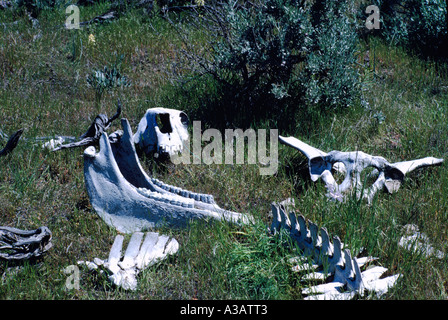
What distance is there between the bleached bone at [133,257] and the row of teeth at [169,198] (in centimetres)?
31

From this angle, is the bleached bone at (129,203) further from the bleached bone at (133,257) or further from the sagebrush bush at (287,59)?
the sagebrush bush at (287,59)

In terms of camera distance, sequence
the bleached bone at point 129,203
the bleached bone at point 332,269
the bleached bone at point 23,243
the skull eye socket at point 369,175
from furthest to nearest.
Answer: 1. the skull eye socket at point 369,175
2. the bleached bone at point 129,203
3. the bleached bone at point 23,243
4. the bleached bone at point 332,269

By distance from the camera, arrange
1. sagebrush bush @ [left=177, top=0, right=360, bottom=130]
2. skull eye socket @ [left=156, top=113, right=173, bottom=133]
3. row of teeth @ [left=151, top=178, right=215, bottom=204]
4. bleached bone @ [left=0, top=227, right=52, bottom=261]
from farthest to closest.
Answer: sagebrush bush @ [left=177, top=0, right=360, bottom=130], skull eye socket @ [left=156, top=113, right=173, bottom=133], row of teeth @ [left=151, top=178, right=215, bottom=204], bleached bone @ [left=0, top=227, right=52, bottom=261]

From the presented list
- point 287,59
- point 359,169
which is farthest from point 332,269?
point 287,59

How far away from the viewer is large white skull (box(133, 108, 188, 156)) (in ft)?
14.3

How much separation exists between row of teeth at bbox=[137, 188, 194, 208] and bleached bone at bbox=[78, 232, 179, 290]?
31 centimetres

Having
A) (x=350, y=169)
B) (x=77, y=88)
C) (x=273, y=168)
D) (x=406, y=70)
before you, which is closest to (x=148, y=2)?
(x=77, y=88)

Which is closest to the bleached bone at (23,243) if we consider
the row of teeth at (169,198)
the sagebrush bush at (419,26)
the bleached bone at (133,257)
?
the bleached bone at (133,257)

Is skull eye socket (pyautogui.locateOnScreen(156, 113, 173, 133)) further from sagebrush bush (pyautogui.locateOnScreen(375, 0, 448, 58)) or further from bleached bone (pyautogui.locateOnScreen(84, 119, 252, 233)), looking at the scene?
sagebrush bush (pyautogui.locateOnScreen(375, 0, 448, 58))

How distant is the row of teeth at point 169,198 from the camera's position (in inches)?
143

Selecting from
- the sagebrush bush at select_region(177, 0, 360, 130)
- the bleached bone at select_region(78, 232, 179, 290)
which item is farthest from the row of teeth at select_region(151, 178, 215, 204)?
the sagebrush bush at select_region(177, 0, 360, 130)

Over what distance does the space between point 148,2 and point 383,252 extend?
611 cm

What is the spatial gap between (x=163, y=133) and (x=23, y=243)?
1698 mm

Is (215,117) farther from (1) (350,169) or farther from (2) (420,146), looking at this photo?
(2) (420,146)
